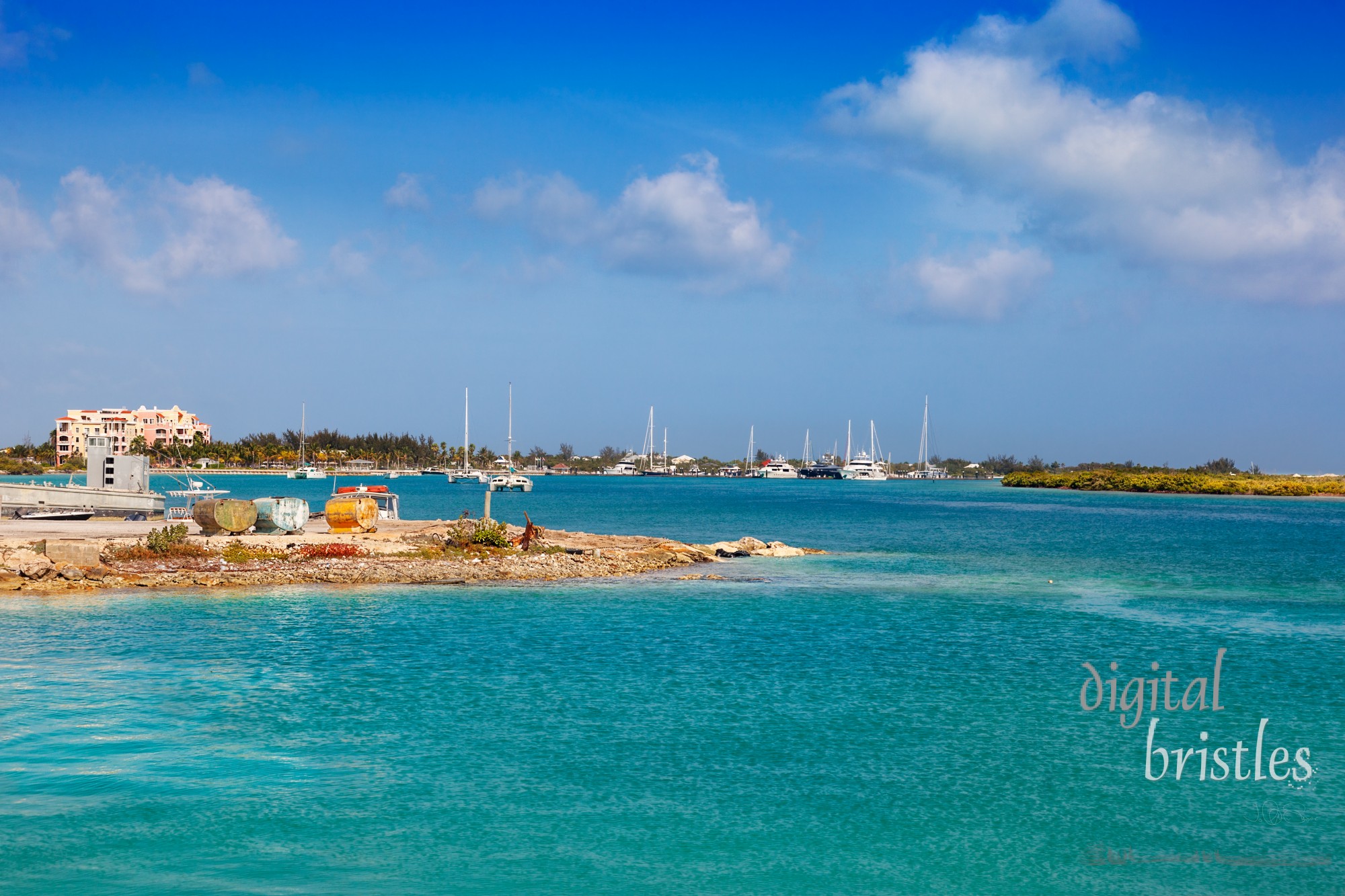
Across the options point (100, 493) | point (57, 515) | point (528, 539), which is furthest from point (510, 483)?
point (528, 539)

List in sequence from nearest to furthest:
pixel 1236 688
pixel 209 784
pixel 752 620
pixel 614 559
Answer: pixel 209 784, pixel 1236 688, pixel 752 620, pixel 614 559

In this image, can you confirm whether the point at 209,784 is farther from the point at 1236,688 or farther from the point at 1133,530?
the point at 1133,530

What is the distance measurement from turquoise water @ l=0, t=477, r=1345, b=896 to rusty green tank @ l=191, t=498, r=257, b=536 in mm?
10356

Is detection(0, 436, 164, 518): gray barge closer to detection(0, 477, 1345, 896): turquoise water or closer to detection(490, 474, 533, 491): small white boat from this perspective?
detection(0, 477, 1345, 896): turquoise water

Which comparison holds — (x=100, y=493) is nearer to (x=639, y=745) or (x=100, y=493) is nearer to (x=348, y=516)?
(x=348, y=516)

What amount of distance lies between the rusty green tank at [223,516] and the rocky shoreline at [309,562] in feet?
4.52

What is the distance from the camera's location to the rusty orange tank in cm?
4456

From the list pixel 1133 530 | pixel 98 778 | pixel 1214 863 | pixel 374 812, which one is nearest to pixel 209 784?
pixel 98 778

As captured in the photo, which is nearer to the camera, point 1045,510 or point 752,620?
point 752,620

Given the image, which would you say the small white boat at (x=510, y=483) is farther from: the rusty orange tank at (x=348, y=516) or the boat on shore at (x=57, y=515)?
the rusty orange tank at (x=348, y=516)

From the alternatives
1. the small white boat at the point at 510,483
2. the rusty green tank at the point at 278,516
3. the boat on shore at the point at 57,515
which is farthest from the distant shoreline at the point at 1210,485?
the boat on shore at the point at 57,515

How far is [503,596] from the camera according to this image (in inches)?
1324

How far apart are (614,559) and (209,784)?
2855 centimetres

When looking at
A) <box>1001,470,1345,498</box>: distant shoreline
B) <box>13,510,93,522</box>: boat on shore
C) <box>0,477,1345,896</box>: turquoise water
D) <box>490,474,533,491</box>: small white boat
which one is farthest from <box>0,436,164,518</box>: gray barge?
<box>1001,470,1345,498</box>: distant shoreline
